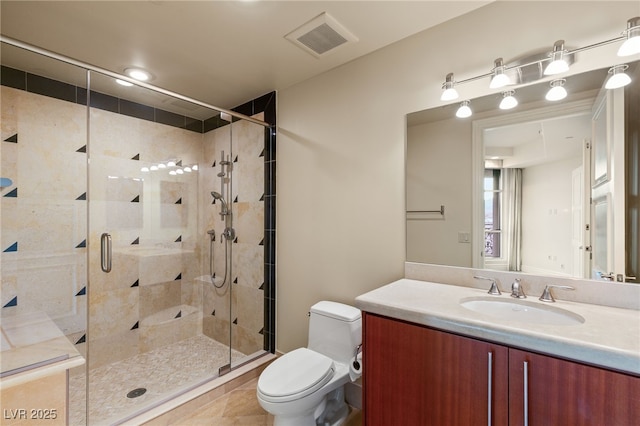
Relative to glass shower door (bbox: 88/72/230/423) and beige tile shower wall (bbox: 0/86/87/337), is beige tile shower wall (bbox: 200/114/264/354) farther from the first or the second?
beige tile shower wall (bbox: 0/86/87/337)

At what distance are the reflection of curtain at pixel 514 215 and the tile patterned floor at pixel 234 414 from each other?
136cm

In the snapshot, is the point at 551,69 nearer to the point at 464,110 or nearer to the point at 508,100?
the point at 508,100

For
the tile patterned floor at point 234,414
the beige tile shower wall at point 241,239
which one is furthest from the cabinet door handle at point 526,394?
the beige tile shower wall at point 241,239

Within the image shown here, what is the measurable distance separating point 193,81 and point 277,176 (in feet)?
Result: 3.47

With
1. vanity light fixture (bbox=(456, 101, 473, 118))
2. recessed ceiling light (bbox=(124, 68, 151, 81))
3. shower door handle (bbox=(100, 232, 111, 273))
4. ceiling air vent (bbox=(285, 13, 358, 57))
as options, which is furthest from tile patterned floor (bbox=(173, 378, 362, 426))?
recessed ceiling light (bbox=(124, 68, 151, 81))

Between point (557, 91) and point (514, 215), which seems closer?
point (557, 91)

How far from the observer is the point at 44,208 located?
87.2 inches

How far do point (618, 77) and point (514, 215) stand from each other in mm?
700

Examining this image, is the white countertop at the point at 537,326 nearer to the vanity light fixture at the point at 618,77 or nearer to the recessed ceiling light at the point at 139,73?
the vanity light fixture at the point at 618,77

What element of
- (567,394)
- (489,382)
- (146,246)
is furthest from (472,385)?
(146,246)

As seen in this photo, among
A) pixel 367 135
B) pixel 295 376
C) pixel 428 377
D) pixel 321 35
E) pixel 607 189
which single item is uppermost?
pixel 321 35

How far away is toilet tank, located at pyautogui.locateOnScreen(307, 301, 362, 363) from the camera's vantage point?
5.93 ft

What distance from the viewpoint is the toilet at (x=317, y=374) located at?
4.76 ft

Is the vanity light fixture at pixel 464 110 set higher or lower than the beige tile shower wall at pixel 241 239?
higher
